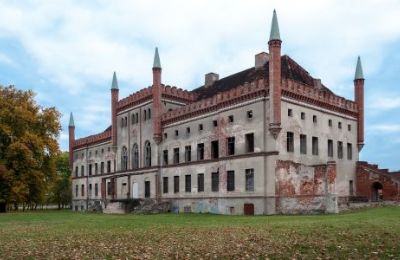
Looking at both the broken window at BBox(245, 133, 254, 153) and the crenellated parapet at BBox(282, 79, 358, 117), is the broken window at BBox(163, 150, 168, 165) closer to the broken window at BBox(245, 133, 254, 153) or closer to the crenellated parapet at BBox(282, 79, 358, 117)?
the broken window at BBox(245, 133, 254, 153)

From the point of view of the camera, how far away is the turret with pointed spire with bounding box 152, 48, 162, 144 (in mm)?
47125

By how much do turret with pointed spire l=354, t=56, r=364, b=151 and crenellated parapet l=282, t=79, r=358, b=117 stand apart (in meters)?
0.69

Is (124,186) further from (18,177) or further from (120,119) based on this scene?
(18,177)

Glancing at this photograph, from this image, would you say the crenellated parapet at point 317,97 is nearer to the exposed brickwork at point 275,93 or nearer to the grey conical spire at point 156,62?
the exposed brickwork at point 275,93

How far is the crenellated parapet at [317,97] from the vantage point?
36.3 meters

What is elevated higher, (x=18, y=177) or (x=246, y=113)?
(x=246, y=113)

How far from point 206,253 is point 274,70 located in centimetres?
2542

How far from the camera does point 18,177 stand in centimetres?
4844

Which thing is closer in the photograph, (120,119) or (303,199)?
(303,199)

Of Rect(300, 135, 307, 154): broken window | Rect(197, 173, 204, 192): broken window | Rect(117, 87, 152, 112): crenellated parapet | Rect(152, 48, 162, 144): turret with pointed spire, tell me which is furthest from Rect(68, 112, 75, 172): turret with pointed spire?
Rect(300, 135, 307, 154): broken window

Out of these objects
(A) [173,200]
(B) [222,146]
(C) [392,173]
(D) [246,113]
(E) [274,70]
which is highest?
(E) [274,70]

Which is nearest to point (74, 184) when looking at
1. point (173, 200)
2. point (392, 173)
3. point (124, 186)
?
point (124, 186)

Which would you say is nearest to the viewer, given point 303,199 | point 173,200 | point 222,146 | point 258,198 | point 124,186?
point 303,199

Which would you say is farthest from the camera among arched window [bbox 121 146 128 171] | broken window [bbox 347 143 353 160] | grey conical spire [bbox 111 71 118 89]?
grey conical spire [bbox 111 71 118 89]
